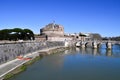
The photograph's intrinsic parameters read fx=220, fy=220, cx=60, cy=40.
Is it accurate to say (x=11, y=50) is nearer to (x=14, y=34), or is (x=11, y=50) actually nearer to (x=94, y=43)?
(x=14, y=34)

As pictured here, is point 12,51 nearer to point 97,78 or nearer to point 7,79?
point 7,79

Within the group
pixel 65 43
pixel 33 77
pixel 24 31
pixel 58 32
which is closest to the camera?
pixel 33 77

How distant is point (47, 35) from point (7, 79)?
64.2 m

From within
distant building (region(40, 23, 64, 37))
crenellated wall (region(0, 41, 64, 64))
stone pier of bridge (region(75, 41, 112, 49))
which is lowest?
stone pier of bridge (region(75, 41, 112, 49))

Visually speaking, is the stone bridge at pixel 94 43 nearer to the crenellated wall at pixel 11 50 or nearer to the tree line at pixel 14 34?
the tree line at pixel 14 34

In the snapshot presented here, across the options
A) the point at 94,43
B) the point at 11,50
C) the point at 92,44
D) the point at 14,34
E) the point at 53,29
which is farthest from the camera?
the point at 53,29

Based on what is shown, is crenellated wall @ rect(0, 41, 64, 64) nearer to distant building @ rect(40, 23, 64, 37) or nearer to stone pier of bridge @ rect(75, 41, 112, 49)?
stone pier of bridge @ rect(75, 41, 112, 49)

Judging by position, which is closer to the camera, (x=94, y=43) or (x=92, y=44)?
(x=94, y=43)

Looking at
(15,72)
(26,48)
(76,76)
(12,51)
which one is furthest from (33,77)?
(26,48)

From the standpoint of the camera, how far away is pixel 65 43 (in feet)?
258

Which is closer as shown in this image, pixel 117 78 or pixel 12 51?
pixel 117 78

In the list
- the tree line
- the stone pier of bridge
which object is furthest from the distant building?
the tree line

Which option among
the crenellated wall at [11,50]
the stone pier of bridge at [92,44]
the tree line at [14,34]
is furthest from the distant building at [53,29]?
the crenellated wall at [11,50]

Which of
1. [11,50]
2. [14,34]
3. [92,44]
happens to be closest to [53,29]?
[92,44]
